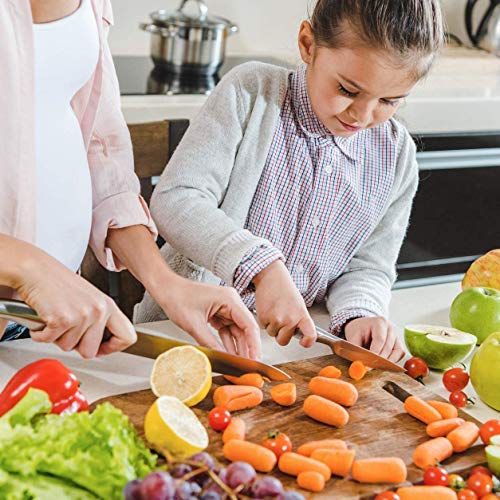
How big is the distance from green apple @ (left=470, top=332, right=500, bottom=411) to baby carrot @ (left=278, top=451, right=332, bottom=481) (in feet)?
1.23

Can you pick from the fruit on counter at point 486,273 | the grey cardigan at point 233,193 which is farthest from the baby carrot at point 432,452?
the fruit on counter at point 486,273

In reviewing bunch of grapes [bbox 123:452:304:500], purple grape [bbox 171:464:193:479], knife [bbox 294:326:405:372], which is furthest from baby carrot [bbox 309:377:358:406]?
purple grape [bbox 171:464:193:479]

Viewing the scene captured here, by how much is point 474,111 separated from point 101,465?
2.25m

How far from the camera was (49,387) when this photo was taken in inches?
44.3

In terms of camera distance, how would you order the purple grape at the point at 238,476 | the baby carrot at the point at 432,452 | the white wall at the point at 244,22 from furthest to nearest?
the white wall at the point at 244,22, the baby carrot at the point at 432,452, the purple grape at the point at 238,476

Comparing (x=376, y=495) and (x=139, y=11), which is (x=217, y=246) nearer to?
(x=376, y=495)

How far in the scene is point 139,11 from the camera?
305 centimetres

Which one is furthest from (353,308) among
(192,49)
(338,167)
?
(192,49)

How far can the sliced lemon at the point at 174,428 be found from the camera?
3.59 ft

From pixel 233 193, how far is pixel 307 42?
314 millimetres

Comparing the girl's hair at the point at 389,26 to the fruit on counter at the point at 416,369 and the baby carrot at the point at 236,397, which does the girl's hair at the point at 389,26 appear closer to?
the fruit on counter at the point at 416,369

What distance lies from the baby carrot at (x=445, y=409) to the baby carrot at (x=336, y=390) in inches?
4.7

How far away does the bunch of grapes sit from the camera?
33.1 inches

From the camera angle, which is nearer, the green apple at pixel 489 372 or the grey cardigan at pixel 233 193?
the green apple at pixel 489 372
